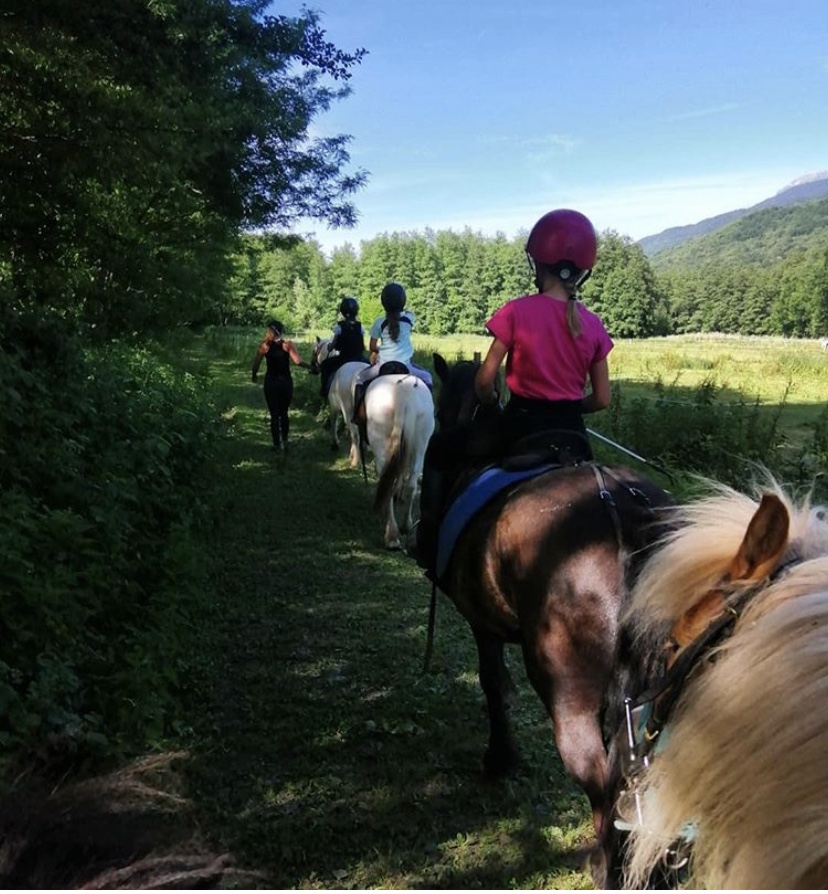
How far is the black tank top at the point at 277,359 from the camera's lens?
11195 millimetres

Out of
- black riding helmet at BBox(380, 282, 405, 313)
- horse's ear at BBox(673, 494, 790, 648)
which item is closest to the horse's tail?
black riding helmet at BBox(380, 282, 405, 313)

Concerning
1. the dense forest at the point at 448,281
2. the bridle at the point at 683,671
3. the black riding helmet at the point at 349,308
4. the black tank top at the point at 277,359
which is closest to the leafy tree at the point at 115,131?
the black tank top at the point at 277,359

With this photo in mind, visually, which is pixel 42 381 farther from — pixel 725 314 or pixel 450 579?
pixel 725 314

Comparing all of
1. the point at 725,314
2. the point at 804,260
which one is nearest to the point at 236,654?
the point at 725,314

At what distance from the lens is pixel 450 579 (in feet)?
11.0

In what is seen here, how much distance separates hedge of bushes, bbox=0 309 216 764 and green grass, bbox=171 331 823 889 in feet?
1.43

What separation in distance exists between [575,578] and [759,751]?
135 centimetres

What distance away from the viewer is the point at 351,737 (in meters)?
4.10

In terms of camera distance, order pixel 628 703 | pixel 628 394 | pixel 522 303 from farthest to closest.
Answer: pixel 628 394, pixel 522 303, pixel 628 703

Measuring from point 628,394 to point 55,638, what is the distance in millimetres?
16412

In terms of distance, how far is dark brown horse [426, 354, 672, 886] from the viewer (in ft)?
7.39

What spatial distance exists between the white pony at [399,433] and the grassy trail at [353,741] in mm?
571

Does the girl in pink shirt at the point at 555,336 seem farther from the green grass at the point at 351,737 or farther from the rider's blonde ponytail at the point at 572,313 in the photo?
the green grass at the point at 351,737

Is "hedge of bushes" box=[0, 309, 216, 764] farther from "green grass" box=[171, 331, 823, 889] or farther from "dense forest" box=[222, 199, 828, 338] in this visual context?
"dense forest" box=[222, 199, 828, 338]
